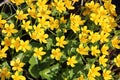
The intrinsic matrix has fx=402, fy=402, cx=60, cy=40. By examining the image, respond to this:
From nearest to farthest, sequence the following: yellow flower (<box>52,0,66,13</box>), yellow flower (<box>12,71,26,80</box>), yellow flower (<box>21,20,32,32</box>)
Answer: yellow flower (<box>12,71,26,80</box>), yellow flower (<box>21,20,32,32</box>), yellow flower (<box>52,0,66,13</box>)

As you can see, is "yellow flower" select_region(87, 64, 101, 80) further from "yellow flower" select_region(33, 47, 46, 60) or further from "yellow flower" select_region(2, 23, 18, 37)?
"yellow flower" select_region(2, 23, 18, 37)

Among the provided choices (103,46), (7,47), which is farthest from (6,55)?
(103,46)

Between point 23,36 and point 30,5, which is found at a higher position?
point 30,5

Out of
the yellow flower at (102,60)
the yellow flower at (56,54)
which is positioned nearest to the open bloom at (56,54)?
the yellow flower at (56,54)

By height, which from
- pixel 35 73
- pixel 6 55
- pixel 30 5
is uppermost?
pixel 30 5

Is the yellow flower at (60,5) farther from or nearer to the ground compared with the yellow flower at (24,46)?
farther from the ground

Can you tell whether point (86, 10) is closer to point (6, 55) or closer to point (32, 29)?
point (32, 29)

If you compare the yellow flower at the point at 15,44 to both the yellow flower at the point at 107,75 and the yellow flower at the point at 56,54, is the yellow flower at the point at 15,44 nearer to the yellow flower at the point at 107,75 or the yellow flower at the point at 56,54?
the yellow flower at the point at 56,54

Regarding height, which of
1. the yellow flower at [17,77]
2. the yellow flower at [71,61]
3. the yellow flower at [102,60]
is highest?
the yellow flower at [17,77]

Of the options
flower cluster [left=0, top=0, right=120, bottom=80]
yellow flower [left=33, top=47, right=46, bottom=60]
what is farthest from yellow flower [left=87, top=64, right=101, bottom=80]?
yellow flower [left=33, top=47, right=46, bottom=60]
